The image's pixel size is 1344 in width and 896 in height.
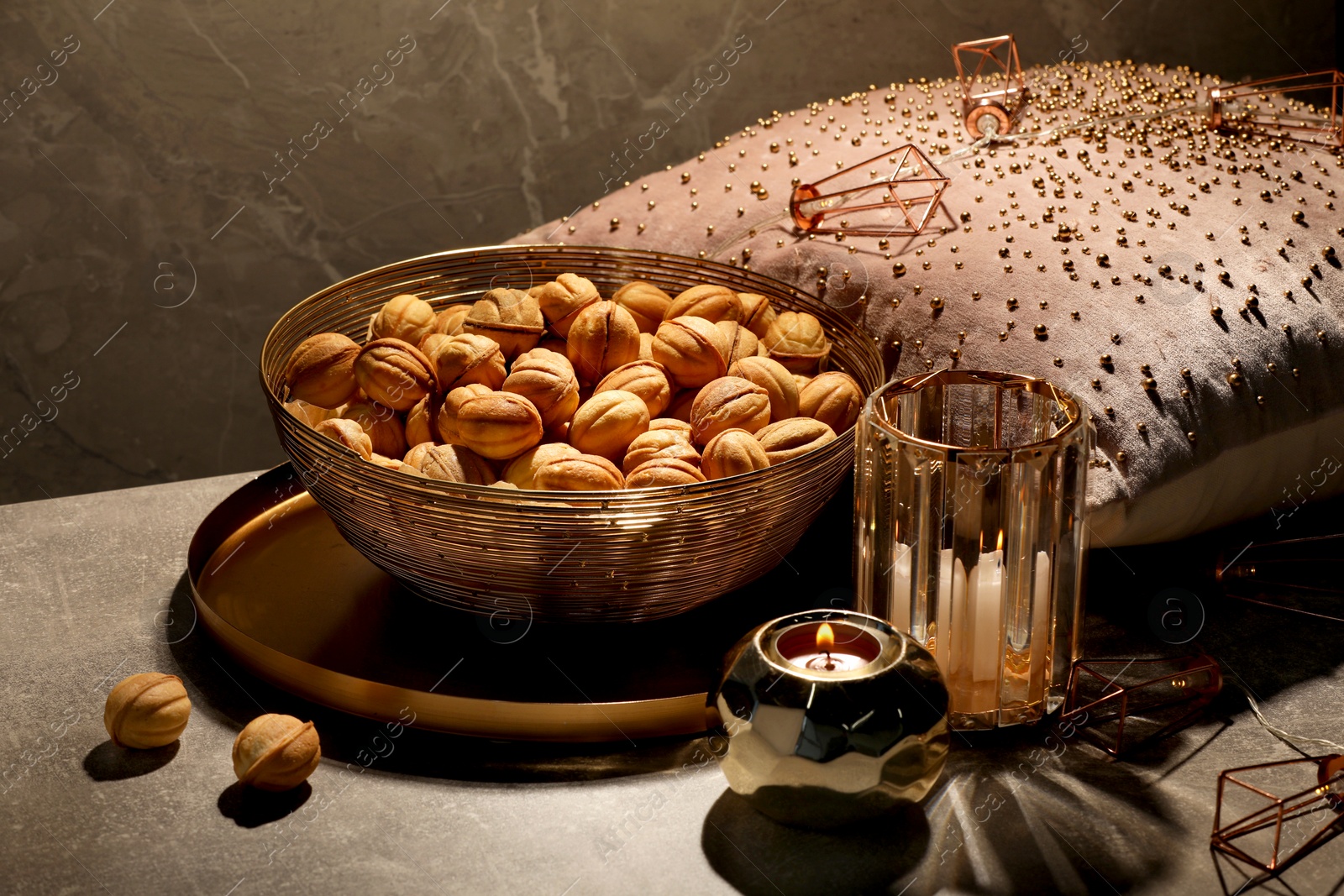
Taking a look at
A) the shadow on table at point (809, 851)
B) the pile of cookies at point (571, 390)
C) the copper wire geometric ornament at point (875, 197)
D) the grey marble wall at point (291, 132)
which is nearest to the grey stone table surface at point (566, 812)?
the shadow on table at point (809, 851)

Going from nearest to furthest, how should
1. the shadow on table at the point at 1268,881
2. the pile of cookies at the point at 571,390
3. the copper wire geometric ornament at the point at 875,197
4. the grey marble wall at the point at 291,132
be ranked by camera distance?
the shadow on table at the point at 1268,881 → the pile of cookies at the point at 571,390 → the copper wire geometric ornament at the point at 875,197 → the grey marble wall at the point at 291,132

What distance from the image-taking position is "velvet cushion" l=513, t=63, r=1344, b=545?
60cm

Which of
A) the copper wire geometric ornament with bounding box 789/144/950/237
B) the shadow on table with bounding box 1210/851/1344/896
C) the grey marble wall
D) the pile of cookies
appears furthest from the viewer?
the grey marble wall

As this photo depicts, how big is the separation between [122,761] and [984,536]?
36 cm

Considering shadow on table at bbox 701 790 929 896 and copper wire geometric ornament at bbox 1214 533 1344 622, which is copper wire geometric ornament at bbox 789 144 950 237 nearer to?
copper wire geometric ornament at bbox 1214 533 1344 622

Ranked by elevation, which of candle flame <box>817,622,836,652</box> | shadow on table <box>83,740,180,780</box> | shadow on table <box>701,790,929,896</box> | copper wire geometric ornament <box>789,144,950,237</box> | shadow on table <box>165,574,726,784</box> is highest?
copper wire geometric ornament <box>789,144,950,237</box>

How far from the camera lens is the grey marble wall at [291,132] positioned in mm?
1089

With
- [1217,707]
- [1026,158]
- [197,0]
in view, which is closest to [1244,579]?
[1217,707]

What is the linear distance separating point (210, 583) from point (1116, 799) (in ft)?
1.45

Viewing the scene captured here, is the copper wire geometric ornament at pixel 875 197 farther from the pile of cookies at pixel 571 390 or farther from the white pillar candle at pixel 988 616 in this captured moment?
the white pillar candle at pixel 988 616

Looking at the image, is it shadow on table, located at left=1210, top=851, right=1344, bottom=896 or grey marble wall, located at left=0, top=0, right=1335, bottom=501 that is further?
grey marble wall, located at left=0, top=0, right=1335, bottom=501

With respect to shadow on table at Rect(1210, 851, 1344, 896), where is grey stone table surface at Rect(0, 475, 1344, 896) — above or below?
above

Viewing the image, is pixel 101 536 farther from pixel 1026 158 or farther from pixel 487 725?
pixel 1026 158

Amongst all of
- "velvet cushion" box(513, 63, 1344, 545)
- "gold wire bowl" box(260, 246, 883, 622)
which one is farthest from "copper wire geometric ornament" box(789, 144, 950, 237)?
"gold wire bowl" box(260, 246, 883, 622)
